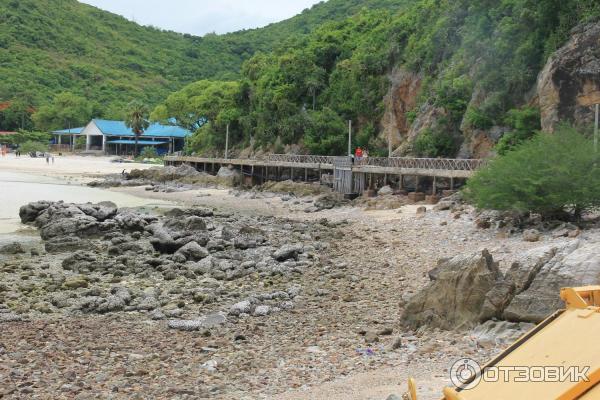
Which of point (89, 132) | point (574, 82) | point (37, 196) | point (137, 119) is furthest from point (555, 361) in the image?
point (89, 132)

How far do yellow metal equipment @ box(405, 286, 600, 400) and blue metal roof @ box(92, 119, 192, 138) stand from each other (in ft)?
344

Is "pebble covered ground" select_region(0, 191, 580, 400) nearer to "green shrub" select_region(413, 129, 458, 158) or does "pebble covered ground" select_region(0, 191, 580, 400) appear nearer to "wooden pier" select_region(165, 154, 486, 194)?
"wooden pier" select_region(165, 154, 486, 194)

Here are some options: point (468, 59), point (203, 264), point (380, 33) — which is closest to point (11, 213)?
point (203, 264)

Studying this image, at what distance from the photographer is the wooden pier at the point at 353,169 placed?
1484 inches

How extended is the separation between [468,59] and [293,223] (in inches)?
812

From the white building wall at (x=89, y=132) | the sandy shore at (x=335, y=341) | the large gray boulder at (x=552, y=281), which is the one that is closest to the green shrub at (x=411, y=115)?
the sandy shore at (x=335, y=341)

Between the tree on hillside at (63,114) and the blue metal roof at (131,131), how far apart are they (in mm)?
8636

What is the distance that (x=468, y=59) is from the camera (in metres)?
45.2

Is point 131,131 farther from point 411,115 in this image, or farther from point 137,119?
point 411,115

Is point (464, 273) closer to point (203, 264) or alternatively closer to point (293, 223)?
point (203, 264)

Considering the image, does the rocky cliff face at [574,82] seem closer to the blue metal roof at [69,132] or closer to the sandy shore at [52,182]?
the sandy shore at [52,182]

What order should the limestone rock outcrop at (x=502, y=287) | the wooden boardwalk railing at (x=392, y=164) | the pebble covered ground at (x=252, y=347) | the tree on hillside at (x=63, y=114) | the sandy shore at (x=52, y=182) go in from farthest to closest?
the tree on hillside at (x=63, y=114) → the sandy shore at (x=52, y=182) → the wooden boardwalk railing at (x=392, y=164) → the limestone rock outcrop at (x=502, y=287) → the pebble covered ground at (x=252, y=347)

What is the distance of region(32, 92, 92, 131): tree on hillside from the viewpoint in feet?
377

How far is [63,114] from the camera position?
4515 inches
